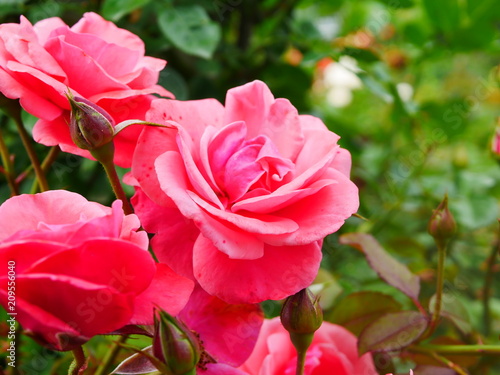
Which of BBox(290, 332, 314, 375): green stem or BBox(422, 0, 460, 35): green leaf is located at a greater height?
BBox(290, 332, 314, 375): green stem

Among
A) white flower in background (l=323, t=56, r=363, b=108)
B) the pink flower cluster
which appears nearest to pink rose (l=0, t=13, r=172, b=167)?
the pink flower cluster

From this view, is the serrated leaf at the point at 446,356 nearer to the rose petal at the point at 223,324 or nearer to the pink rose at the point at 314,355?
the pink rose at the point at 314,355

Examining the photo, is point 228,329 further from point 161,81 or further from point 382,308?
point 161,81

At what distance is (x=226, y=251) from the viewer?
0.32 meters

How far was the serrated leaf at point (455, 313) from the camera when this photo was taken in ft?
1.80

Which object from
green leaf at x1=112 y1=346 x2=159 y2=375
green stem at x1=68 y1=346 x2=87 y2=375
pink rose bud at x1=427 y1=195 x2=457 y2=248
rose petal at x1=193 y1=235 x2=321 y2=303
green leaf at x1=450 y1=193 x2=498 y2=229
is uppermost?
rose petal at x1=193 y1=235 x2=321 y2=303

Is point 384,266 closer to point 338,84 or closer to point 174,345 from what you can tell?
point 174,345

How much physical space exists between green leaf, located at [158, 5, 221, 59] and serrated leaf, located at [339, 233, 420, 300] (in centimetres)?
30

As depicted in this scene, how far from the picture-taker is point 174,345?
0.96 ft

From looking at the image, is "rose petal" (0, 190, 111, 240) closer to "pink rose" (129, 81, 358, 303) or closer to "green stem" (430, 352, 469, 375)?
"pink rose" (129, 81, 358, 303)

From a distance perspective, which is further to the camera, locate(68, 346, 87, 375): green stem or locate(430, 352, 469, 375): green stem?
locate(430, 352, 469, 375): green stem

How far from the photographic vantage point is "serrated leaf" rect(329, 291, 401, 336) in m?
0.55

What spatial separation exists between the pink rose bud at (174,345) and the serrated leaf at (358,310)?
280 mm

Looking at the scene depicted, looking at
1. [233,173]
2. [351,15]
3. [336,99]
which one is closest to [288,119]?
[233,173]
